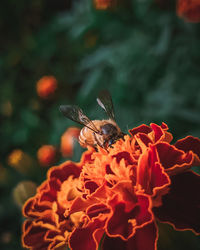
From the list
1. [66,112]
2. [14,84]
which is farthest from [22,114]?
[66,112]

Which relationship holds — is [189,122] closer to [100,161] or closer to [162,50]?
[162,50]

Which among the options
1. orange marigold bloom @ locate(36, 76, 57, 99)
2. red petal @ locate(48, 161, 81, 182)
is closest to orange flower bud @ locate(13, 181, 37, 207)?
red petal @ locate(48, 161, 81, 182)

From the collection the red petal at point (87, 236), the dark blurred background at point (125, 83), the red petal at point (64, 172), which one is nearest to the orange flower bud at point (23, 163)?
the dark blurred background at point (125, 83)

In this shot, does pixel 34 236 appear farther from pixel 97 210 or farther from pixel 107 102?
pixel 107 102

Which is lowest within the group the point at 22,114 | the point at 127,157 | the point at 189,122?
the point at 189,122

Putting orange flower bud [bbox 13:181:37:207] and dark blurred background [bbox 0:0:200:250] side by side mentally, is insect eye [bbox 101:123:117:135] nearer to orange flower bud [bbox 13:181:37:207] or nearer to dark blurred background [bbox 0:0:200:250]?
dark blurred background [bbox 0:0:200:250]

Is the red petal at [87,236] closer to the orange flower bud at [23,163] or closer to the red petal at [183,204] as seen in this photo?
the red petal at [183,204]
